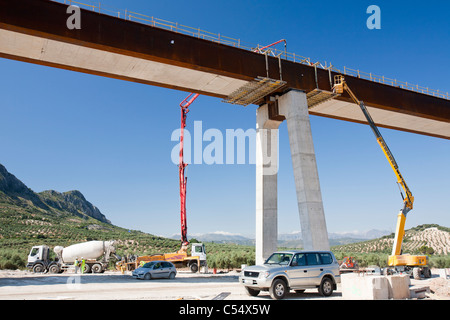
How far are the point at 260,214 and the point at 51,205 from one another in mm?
139228

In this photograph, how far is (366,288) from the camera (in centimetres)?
1253

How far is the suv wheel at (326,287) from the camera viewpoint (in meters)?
14.7

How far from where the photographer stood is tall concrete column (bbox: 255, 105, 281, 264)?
85.9 ft

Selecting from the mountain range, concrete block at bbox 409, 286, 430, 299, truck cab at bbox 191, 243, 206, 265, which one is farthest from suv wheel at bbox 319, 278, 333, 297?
the mountain range

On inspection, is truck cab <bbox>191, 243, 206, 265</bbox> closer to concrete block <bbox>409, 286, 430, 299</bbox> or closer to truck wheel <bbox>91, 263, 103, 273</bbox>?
truck wheel <bbox>91, 263, 103, 273</bbox>

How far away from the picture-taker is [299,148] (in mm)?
24250

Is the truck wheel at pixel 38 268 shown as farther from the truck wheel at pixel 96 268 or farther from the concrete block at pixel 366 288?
the concrete block at pixel 366 288

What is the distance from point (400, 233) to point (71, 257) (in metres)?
26.6

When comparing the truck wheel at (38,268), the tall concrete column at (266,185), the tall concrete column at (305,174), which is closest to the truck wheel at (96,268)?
the truck wheel at (38,268)

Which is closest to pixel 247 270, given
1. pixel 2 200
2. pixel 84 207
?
pixel 2 200

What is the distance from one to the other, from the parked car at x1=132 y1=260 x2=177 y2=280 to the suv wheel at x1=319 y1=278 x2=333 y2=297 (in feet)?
44.0

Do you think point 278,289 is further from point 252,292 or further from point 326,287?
point 326,287

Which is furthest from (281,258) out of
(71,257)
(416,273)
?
(71,257)

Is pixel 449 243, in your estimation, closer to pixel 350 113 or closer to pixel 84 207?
pixel 350 113
